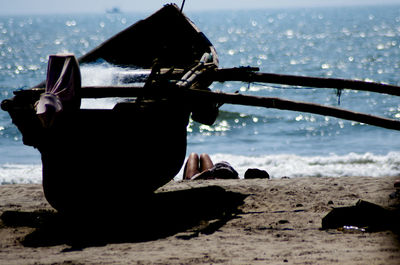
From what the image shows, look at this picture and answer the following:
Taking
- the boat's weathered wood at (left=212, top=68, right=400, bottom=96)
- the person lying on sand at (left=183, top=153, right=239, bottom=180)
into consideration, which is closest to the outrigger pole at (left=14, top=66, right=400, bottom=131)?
the boat's weathered wood at (left=212, top=68, right=400, bottom=96)

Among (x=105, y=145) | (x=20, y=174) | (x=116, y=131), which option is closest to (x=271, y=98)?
(x=116, y=131)

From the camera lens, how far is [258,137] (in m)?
16.8

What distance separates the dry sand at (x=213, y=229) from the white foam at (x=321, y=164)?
4.38 meters

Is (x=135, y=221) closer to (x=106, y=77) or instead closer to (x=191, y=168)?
(x=106, y=77)

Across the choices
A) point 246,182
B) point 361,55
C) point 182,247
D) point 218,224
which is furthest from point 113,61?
point 361,55

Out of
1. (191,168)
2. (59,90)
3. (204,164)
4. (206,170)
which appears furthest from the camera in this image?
(204,164)

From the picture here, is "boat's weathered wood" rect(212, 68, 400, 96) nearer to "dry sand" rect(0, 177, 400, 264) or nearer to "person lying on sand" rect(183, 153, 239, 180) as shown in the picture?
"dry sand" rect(0, 177, 400, 264)

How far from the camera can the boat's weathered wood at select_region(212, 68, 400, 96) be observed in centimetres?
579

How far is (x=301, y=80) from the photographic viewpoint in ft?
21.2

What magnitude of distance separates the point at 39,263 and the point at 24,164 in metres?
9.48

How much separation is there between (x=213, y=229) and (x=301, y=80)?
2.23 meters

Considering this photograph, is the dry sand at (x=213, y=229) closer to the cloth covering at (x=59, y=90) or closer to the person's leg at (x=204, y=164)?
the cloth covering at (x=59, y=90)

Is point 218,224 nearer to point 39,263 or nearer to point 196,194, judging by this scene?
point 196,194

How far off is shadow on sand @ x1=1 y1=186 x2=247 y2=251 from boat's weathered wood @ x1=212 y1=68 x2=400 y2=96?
1525 millimetres
